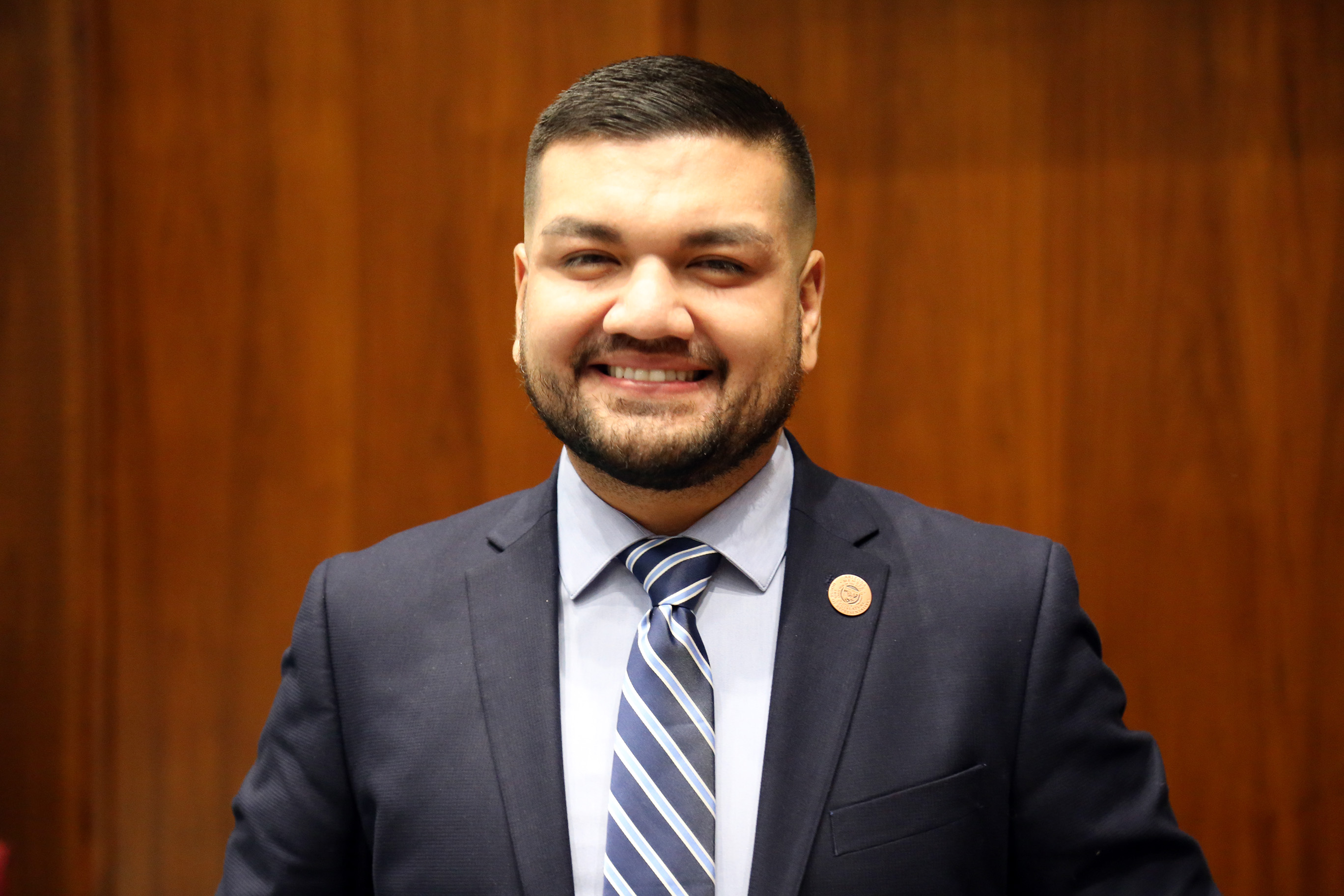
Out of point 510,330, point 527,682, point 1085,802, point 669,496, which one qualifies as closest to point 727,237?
point 669,496

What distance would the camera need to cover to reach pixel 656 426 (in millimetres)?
1120

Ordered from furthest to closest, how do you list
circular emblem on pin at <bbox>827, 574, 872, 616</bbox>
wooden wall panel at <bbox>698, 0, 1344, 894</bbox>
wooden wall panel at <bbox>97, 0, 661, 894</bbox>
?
wooden wall panel at <bbox>97, 0, 661, 894</bbox>
wooden wall panel at <bbox>698, 0, 1344, 894</bbox>
circular emblem on pin at <bbox>827, 574, 872, 616</bbox>

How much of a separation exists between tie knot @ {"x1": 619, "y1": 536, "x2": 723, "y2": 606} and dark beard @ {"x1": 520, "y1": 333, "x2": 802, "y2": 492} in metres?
0.07

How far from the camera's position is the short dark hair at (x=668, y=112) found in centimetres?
113

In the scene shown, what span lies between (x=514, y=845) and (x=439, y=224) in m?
1.32

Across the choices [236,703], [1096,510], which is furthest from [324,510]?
[1096,510]

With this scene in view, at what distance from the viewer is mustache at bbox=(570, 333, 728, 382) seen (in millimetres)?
1113

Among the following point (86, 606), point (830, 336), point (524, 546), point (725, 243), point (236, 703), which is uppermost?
point (725, 243)

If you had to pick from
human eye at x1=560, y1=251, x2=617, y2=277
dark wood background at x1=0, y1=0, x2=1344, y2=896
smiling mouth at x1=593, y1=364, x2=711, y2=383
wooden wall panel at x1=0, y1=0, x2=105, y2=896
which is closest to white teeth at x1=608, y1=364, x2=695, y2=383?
smiling mouth at x1=593, y1=364, x2=711, y2=383

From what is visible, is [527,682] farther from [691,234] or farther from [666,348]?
[691,234]

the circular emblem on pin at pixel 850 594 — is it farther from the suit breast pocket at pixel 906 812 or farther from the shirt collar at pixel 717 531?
the suit breast pocket at pixel 906 812

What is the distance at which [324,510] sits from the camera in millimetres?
2096

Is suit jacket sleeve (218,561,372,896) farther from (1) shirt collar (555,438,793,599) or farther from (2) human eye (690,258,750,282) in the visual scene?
(2) human eye (690,258,750,282)

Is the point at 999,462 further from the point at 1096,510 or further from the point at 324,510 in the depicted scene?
the point at 324,510
